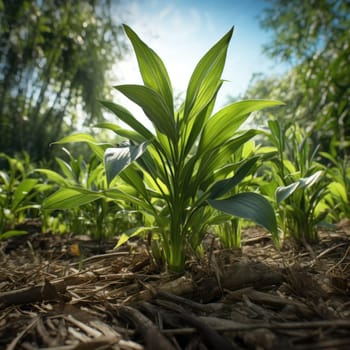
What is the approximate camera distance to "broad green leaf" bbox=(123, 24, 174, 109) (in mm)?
726

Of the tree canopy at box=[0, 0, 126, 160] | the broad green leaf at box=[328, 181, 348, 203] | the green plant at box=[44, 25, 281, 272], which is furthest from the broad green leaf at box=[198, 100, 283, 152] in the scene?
the tree canopy at box=[0, 0, 126, 160]

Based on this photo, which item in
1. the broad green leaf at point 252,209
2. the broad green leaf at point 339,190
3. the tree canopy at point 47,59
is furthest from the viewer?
the tree canopy at point 47,59

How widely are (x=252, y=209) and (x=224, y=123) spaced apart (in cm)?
31

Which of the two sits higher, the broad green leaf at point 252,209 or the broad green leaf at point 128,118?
the broad green leaf at point 128,118

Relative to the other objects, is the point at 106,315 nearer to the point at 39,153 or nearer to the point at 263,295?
the point at 263,295

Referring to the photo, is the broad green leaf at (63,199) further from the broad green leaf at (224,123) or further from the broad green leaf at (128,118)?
the broad green leaf at (224,123)

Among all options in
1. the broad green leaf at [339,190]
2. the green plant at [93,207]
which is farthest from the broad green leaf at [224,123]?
the broad green leaf at [339,190]

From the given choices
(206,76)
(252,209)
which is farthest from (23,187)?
(252,209)

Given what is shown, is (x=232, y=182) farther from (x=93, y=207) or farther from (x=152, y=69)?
(x=93, y=207)

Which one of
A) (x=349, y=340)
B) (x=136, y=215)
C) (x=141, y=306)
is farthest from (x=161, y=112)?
(x=136, y=215)

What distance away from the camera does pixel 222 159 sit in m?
0.81

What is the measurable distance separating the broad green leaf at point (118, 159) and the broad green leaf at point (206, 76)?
0.28 meters

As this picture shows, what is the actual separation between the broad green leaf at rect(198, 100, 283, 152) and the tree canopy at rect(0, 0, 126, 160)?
693 centimetres

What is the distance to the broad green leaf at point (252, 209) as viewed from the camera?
545mm
